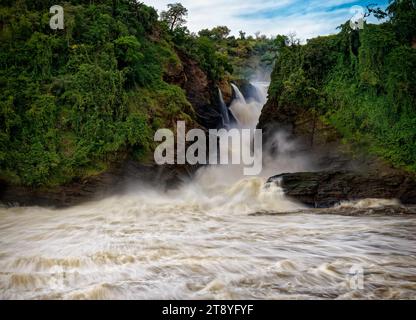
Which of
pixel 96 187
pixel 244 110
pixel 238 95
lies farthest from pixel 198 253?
pixel 238 95

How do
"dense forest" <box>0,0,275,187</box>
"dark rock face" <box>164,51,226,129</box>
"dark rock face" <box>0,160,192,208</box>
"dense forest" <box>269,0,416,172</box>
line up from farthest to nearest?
"dark rock face" <box>164,51,226,129</box> < "dense forest" <box>269,0,416,172</box> < "dense forest" <box>0,0,275,187</box> < "dark rock face" <box>0,160,192,208</box>

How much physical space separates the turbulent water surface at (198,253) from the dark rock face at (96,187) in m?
0.45

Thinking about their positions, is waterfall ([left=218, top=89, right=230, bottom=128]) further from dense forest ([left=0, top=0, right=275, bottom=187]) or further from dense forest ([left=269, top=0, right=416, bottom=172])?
dense forest ([left=0, top=0, right=275, bottom=187])

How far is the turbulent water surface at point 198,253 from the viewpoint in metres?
5.81

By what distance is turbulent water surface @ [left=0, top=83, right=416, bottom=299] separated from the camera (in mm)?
5809

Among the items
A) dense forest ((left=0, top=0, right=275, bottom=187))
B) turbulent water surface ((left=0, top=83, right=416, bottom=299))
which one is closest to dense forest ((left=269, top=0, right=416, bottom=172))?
turbulent water surface ((left=0, top=83, right=416, bottom=299))

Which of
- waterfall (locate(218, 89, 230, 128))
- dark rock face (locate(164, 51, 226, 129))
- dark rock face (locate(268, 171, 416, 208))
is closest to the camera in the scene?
dark rock face (locate(268, 171, 416, 208))

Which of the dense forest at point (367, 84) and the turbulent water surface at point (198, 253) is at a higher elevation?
the dense forest at point (367, 84)

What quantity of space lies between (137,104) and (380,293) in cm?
1297

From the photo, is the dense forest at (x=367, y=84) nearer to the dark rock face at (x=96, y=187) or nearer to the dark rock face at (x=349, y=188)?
the dark rock face at (x=349, y=188)

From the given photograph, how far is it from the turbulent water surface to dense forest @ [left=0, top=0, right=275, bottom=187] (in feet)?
6.00

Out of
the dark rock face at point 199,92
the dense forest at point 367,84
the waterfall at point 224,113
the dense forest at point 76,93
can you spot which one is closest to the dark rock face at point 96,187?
the dense forest at point 76,93

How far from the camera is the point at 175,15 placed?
2502cm
